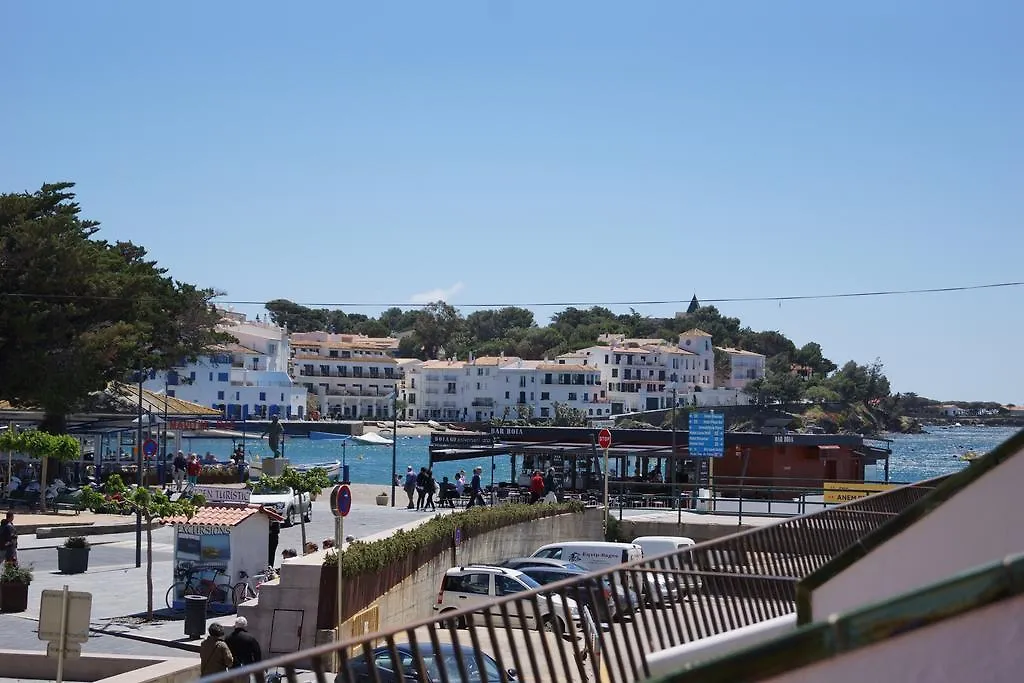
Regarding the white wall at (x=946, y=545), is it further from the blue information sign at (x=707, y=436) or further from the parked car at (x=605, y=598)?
the blue information sign at (x=707, y=436)

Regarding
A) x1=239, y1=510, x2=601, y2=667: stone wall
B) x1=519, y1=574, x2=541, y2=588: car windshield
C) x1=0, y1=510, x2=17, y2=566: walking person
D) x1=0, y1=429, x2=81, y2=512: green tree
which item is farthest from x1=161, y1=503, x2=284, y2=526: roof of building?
x1=0, y1=429, x2=81, y2=512: green tree

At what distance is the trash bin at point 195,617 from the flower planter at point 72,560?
28.3ft

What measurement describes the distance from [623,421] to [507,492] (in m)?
134

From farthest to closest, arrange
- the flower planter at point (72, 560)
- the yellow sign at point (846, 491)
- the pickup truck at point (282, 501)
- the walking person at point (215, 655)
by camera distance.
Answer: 1. the pickup truck at point (282, 501)
2. the yellow sign at point (846, 491)
3. the flower planter at point (72, 560)
4. the walking person at point (215, 655)

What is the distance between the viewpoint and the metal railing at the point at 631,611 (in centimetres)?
517

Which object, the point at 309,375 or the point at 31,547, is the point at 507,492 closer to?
the point at 31,547

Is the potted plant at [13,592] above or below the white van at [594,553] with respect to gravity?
below

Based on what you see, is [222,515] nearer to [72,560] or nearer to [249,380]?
[72,560]

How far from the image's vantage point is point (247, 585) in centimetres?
2405

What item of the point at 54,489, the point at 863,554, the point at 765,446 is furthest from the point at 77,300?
the point at 863,554

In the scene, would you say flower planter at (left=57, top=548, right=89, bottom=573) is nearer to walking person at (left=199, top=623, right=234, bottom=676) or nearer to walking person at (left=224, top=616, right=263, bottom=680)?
walking person at (left=224, top=616, right=263, bottom=680)

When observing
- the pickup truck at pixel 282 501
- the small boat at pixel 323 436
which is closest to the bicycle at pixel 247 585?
the pickup truck at pixel 282 501

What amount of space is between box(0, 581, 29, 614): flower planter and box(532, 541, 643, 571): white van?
10.3 m

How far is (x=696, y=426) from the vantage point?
3553cm
